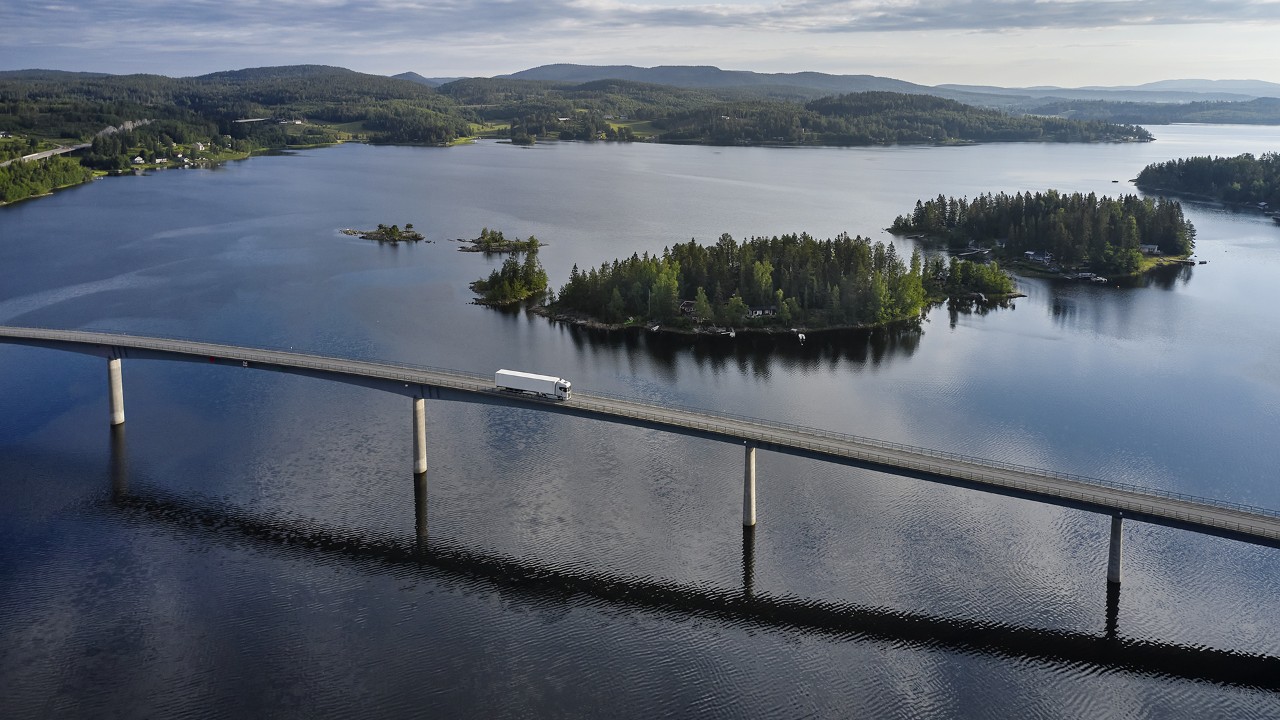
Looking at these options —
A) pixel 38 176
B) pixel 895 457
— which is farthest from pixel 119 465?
pixel 38 176

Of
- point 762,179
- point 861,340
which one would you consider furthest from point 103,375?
point 762,179

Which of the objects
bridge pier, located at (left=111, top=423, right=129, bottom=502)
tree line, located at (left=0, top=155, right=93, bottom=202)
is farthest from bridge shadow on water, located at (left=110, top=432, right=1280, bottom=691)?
tree line, located at (left=0, top=155, right=93, bottom=202)

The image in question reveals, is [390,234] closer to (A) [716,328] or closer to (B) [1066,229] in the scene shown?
(A) [716,328]

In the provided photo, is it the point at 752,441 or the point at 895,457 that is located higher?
the point at 752,441

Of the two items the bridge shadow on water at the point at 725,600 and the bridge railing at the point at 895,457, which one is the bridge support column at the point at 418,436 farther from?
the bridge railing at the point at 895,457

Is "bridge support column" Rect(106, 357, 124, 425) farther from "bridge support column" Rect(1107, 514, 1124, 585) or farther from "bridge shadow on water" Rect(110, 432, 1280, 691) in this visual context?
"bridge support column" Rect(1107, 514, 1124, 585)

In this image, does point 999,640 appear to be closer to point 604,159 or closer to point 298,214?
point 298,214
